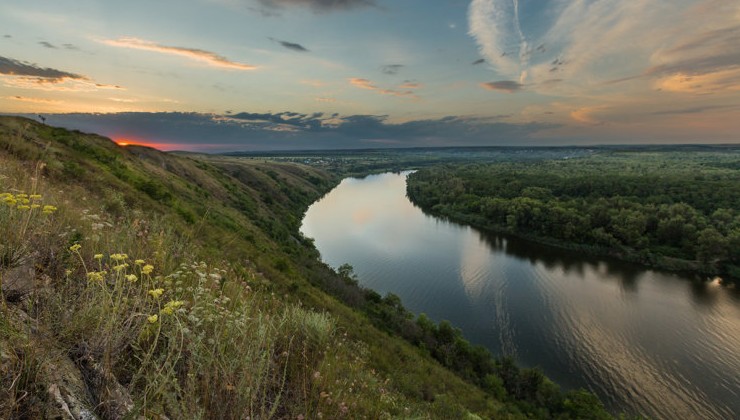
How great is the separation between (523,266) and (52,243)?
5654 cm

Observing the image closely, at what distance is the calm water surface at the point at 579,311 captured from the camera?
2780 cm

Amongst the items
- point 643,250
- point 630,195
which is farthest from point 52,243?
point 630,195

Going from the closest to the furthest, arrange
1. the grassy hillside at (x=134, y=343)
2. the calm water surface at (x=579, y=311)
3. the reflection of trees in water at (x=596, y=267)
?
the grassy hillside at (x=134, y=343) → the calm water surface at (x=579, y=311) → the reflection of trees in water at (x=596, y=267)

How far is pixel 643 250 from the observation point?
5581cm

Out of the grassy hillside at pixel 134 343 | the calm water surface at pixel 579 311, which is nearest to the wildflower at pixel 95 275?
the grassy hillside at pixel 134 343

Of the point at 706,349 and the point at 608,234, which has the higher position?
the point at 608,234

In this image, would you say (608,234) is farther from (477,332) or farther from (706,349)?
(477,332)

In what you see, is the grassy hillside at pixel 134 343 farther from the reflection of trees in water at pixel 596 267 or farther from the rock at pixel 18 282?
the reflection of trees in water at pixel 596 267

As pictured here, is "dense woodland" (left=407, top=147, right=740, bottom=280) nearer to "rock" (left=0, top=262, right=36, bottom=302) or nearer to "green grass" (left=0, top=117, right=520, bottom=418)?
"green grass" (left=0, top=117, right=520, bottom=418)

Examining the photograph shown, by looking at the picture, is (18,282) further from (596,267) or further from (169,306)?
Result: (596,267)

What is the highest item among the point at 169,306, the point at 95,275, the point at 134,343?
the point at 95,275

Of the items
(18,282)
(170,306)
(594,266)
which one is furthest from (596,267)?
(18,282)

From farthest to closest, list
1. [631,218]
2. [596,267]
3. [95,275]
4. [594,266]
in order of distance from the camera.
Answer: [631,218] < [594,266] < [596,267] < [95,275]

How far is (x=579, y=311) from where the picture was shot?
38812 millimetres
